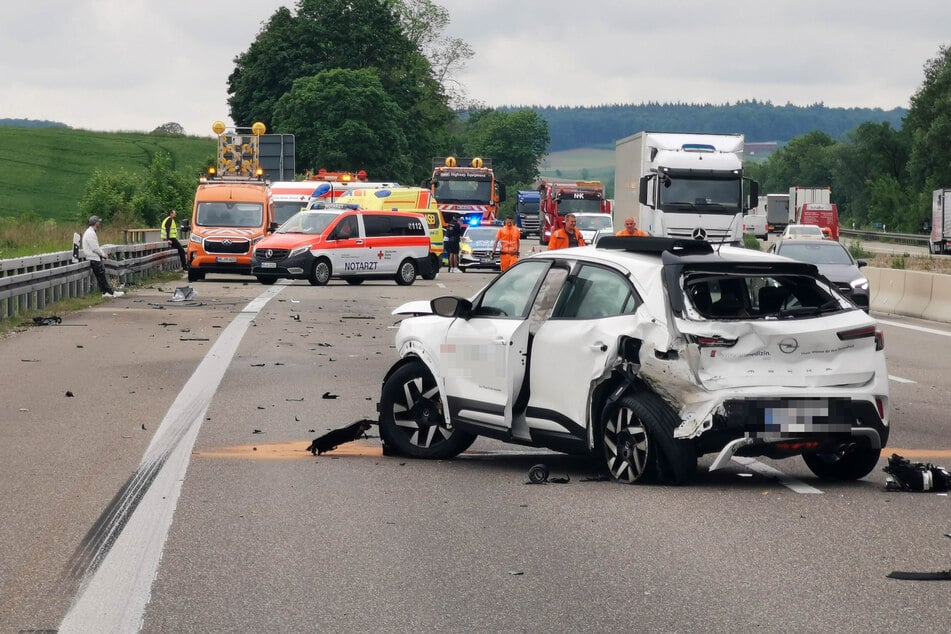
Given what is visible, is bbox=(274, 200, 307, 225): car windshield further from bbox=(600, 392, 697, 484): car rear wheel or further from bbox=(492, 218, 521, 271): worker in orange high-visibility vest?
bbox=(600, 392, 697, 484): car rear wheel

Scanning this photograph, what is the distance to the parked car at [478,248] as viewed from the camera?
47094 millimetres

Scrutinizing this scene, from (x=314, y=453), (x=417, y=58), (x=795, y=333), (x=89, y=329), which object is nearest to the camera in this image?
(x=795, y=333)

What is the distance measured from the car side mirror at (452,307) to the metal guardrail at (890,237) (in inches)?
2866

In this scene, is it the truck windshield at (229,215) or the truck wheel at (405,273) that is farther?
the truck windshield at (229,215)

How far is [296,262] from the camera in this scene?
3659 centimetres

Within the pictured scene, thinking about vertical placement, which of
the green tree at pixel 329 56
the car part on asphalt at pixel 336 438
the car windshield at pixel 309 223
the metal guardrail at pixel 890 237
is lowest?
the metal guardrail at pixel 890 237

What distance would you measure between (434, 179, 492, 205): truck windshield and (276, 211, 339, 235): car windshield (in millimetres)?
18472

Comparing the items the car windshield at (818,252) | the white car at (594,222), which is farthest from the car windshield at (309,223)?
the white car at (594,222)

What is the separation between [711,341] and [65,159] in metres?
118

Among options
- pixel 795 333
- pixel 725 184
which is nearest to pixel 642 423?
pixel 795 333

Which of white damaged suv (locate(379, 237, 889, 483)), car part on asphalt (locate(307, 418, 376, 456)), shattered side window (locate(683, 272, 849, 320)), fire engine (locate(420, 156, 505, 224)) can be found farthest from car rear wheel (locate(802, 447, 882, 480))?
fire engine (locate(420, 156, 505, 224))

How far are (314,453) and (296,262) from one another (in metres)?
26.4

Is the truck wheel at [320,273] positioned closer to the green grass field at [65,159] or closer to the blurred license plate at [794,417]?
the blurred license plate at [794,417]

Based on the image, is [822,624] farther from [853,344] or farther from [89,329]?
[89,329]
